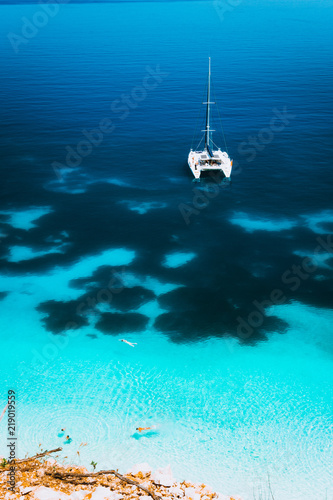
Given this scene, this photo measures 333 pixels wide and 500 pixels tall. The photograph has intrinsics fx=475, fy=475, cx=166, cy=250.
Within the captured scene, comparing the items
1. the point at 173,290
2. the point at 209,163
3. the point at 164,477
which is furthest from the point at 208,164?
the point at 164,477

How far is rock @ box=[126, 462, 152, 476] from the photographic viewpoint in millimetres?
27719

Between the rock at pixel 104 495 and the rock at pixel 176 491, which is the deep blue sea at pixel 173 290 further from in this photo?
the rock at pixel 104 495

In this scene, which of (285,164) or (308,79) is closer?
(285,164)

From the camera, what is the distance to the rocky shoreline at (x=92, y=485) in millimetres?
24906

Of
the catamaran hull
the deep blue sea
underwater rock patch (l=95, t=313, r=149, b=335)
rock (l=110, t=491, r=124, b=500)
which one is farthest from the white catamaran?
rock (l=110, t=491, r=124, b=500)

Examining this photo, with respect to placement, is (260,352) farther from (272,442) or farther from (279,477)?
(279,477)

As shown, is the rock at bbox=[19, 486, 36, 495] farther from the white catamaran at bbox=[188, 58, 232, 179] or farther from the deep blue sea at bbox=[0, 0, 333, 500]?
the white catamaran at bbox=[188, 58, 232, 179]

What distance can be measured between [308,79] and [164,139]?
5242cm

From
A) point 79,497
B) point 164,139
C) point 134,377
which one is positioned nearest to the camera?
point 79,497

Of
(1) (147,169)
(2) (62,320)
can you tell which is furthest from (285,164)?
(2) (62,320)

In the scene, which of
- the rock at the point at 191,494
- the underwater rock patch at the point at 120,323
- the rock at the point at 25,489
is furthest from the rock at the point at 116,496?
the underwater rock patch at the point at 120,323

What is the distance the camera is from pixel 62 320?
41844 millimetres

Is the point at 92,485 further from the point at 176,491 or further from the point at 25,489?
the point at 176,491

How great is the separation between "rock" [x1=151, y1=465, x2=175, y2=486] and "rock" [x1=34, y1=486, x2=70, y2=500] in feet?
16.8
